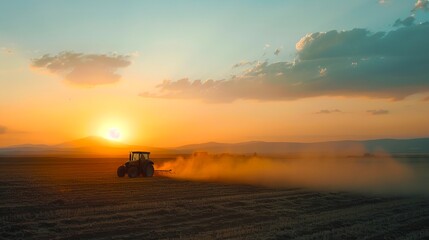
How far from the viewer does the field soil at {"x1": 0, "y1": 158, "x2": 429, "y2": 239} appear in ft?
41.8

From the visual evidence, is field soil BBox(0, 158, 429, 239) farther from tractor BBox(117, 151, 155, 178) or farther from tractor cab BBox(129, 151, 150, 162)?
tractor cab BBox(129, 151, 150, 162)

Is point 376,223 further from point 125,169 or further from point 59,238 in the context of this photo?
point 125,169

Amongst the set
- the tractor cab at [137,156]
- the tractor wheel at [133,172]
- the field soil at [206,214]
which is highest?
the tractor cab at [137,156]

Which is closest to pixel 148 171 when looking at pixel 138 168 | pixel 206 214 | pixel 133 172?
pixel 138 168

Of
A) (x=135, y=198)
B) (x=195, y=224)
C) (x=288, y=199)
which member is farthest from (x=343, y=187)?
(x=195, y=224)

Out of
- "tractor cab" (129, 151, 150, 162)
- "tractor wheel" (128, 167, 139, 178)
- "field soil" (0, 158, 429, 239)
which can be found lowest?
"field soil" (0, 158, 429, 239)

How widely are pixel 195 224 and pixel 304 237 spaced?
3.74 meters

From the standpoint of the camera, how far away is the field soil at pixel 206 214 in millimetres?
12727

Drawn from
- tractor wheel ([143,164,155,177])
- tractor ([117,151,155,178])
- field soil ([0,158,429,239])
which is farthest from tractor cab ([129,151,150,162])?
field soil ([0,158,429,239])

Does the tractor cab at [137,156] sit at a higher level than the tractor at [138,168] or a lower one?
higher

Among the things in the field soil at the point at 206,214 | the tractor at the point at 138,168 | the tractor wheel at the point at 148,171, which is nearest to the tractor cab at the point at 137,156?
the tractor at the point at 138,168

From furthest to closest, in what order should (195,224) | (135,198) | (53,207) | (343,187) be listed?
(343,187), (135,198), (53,207), (195,224)

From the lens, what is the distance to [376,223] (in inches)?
574

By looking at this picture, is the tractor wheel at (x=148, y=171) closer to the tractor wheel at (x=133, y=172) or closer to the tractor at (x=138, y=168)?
the tractor at (x=138, y=168)
